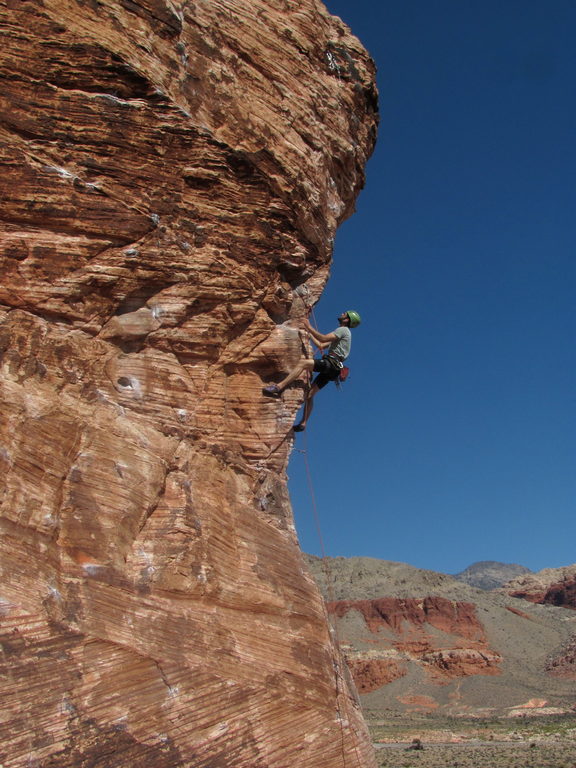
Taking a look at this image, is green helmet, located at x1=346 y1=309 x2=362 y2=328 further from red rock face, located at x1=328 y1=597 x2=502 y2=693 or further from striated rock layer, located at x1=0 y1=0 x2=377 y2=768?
red rock face, located at x1=328 y1=597 x2=502 y2=693

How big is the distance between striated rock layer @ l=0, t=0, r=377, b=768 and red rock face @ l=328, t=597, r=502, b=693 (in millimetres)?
76229

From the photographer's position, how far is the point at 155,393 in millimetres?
9844

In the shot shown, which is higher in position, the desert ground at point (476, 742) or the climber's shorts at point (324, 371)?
the climber's shorts at point (324, 371)

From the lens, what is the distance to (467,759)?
36562 millimetres

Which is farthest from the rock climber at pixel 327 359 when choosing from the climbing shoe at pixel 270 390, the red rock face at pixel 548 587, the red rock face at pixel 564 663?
the red rock face at pixel 548 587

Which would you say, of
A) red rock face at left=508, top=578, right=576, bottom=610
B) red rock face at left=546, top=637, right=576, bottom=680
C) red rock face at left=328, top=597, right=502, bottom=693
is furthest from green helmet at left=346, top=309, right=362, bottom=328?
red rock face at left=508, top=578, right=576, bottom=610

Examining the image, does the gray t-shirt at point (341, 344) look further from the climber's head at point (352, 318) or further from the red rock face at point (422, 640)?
the red rock face at point (422, 640)

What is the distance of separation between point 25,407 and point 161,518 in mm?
2130

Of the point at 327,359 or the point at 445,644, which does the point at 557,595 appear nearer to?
the point at 445,644

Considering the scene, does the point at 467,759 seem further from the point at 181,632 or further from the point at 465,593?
the point at 465,593

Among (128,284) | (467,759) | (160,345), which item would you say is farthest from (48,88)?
(467,759)

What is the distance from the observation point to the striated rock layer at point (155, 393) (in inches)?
302

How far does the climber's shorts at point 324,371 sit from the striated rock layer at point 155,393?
35.5 inches

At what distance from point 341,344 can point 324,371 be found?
0.63 m
